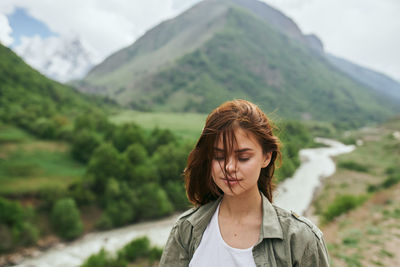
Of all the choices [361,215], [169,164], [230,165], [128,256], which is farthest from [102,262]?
[230,165]

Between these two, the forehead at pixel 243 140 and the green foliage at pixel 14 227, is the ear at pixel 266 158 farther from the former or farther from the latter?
the green foliage at pixel 14 227

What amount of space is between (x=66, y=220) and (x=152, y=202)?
865 cm

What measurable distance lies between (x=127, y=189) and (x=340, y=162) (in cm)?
4078

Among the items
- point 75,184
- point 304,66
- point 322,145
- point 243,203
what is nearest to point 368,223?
point 243,203

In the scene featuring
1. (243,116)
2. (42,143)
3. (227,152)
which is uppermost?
(42,143)

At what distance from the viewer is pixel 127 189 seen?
29.9 meters

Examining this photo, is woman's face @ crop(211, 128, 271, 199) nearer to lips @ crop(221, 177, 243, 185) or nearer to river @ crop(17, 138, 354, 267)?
lips @ crop(221, 177, 243, 185)

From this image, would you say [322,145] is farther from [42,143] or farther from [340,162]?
[42,143]

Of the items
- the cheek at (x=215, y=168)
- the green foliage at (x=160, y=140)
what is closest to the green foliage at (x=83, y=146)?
the green foliage at (x=160, y=140)

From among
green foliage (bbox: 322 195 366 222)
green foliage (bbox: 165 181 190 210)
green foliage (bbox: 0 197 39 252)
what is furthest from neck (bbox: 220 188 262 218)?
green foliage (bbox: 165 181 190 210)

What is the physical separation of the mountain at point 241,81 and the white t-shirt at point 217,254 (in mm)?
117457

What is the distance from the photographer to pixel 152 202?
29.5 metres

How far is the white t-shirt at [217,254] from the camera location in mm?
2125

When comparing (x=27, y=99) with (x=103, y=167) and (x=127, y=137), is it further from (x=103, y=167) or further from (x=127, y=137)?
(x=103, y=167)
